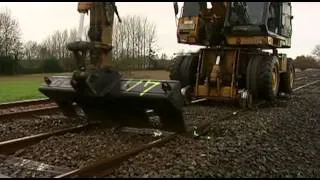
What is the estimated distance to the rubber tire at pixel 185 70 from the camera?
12.8 m

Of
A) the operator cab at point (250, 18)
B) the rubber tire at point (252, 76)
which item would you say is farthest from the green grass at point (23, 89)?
the rubber tire at point (252, 76)

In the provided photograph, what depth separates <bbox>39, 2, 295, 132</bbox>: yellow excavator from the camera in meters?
6.99

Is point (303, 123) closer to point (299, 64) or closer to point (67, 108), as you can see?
point (67, 108)

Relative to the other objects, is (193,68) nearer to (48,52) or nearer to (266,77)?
(266,77)

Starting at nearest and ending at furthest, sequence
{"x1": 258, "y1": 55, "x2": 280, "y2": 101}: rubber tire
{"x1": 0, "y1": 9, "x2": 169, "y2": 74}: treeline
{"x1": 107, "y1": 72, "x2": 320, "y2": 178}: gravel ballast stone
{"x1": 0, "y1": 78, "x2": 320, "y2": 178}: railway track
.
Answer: {"x1": 0, "y1": 78, "x2": 320, "y2": 178}: railway track
{"x1": 107, "y1": 72, "x2": 320, "y2": 178}: gravel ballast stone
{"x1": 258, "y1": 55, "x2": 280, "y2": 101}: rubber tire
{"x1": 0, "y1": 9, "x2": 169, "y2": 74}: treeline

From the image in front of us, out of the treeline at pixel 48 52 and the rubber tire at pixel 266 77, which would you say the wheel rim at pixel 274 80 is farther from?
the treeline at pixel 48 52

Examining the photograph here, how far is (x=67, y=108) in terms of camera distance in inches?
332

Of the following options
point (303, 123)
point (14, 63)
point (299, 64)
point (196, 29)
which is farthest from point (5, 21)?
point (303, 123)

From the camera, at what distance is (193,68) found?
13.1 m

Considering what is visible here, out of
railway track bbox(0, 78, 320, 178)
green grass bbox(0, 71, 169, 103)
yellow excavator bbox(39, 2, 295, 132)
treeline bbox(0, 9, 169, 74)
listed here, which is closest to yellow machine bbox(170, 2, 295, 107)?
yellow excavator bbox(39, 2, 295, 132)

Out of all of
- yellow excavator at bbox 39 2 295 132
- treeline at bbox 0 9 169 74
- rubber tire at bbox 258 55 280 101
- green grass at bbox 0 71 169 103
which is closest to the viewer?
yellow excavator at bbox 39 2 295 132

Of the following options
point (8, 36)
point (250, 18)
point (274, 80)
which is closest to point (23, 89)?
point (274, 80)

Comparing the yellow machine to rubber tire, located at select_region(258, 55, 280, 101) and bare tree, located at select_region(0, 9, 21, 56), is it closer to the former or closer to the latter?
rubber tire, located at select_region(258, 55, 280, 101)

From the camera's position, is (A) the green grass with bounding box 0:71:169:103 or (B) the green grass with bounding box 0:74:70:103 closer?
(B) the green grass with bounding box 0:74:70:103
